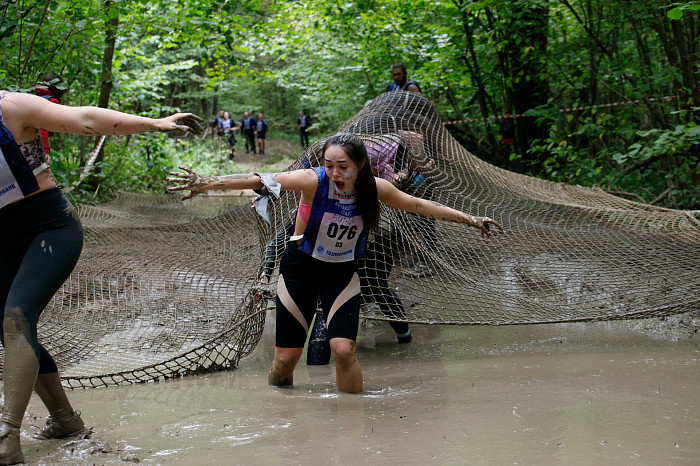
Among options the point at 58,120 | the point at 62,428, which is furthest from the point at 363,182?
the point at 62,428

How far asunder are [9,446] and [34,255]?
71cm

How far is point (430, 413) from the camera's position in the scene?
3.10 m

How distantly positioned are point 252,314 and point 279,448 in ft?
5.85

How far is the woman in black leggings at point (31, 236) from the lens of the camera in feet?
8.42

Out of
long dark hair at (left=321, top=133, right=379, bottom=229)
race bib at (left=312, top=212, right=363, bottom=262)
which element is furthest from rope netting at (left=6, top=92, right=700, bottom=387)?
long dark hair at (left=321, top=133, right=379, bottom=229)

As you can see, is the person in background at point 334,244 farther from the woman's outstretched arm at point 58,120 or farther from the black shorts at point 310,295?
the woman's outstretched arm at point 58,120

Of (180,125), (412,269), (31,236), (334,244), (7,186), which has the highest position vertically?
(180,125)

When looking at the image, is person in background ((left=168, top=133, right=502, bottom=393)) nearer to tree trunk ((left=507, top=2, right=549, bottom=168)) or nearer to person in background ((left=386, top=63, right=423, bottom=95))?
person in background ((left=386, top=63, right=423, bottom=95))

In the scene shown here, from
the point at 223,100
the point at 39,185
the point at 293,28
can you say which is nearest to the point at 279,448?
the point at 39,185

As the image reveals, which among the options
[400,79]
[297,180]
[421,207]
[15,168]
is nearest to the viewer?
[15,168]

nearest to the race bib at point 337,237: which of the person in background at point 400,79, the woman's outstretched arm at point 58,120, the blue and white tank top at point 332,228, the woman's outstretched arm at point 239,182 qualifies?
the blue and white tank top at point 332,228

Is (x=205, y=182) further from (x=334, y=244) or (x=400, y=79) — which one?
(x=400, y=79)

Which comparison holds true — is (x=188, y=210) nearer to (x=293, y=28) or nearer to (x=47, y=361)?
(x=293, y=28)

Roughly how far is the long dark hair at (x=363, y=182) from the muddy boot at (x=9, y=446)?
185 cm
